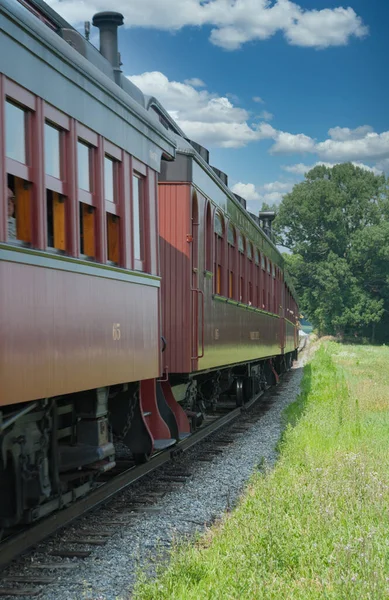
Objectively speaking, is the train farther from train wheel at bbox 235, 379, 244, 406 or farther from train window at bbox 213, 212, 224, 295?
train wheel at bbox 235, 379, 244, 406

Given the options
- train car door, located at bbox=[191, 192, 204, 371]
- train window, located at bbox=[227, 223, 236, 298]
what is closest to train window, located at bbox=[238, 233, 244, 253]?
train window, located at bbox=[227, 223, 236, 298]

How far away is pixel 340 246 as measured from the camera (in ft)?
232

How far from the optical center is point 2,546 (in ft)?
16.6

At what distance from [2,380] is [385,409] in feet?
37.4

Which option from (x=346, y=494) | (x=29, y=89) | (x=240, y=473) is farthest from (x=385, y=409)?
(x=29, y=89)

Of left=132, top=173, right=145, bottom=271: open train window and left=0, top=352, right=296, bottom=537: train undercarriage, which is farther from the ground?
left=132, top=173, right=145, bottom=271: open train window

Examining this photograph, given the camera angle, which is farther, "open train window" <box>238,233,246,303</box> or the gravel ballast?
"open train window" <box>238,233,246,303</box>

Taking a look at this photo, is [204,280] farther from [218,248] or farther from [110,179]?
[110,179]

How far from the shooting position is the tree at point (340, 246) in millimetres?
67812

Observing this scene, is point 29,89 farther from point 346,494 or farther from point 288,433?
point 288,433

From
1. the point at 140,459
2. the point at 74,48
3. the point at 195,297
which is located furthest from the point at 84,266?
the point at 195,297

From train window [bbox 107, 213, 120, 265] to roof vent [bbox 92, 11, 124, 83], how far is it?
2881 mm

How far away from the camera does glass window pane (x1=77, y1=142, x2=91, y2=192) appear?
5742 millimetres

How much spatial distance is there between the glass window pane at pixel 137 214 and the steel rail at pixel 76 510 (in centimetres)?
190
